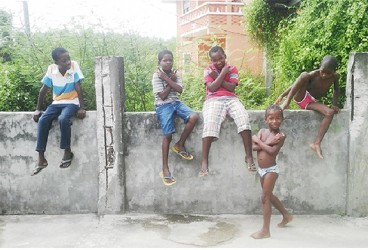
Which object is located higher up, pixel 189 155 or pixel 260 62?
pixel 260 62

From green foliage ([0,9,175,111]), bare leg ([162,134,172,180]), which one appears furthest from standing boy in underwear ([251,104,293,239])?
green foliage ([0,9,175,111])

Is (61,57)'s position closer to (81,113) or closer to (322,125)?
(81,113)

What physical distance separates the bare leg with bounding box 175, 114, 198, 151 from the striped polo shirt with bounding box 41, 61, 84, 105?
1.28 metres

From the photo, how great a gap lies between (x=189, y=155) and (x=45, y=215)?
1871mm

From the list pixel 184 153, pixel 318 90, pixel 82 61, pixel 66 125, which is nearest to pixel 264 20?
pixel 82 61

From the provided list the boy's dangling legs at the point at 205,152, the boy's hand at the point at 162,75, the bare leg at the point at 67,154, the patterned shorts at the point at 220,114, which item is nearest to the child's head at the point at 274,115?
the patterned shorts at the point at 220,114

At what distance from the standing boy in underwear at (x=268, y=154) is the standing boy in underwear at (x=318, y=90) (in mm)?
510

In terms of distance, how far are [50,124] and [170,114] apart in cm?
138

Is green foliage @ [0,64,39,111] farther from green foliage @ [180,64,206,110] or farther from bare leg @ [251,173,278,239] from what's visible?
bare leg @ [251,173,278,239]

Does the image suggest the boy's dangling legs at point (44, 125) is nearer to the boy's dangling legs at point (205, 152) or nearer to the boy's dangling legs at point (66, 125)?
the boy's dangling legs at point (66, 125)

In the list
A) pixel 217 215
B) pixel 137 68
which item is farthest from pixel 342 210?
pixel 137 68

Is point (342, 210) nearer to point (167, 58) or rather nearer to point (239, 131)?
point (239, 131)

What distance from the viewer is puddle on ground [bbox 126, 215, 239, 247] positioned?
12.7 ft

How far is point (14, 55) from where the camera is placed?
632 centimetres
